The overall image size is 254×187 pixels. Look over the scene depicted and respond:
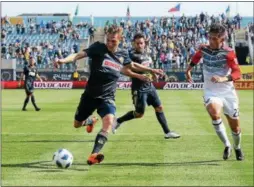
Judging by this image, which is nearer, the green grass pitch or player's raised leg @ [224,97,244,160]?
the green grass pitch

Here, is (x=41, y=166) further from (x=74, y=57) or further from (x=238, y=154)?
(x=238, y=154)

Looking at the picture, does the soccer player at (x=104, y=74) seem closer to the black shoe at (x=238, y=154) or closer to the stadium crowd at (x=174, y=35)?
the black shoe at (x=238, y=154)

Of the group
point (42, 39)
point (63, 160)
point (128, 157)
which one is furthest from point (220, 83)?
point (42, 39)

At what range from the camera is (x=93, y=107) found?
12531 millimetres

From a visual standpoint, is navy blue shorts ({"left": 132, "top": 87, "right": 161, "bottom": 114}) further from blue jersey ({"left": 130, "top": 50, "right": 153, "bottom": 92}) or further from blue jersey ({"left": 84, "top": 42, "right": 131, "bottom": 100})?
blue jersey ({"left": 84, "top": 42, "right": 131, "bottom": 100})

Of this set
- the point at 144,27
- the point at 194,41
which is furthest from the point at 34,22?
the point at 194,41

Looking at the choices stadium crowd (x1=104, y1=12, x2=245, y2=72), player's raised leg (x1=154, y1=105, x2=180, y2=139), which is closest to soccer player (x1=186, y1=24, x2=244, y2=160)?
player's raised leg (x1=154, y1=105, x2=180, y2=139)

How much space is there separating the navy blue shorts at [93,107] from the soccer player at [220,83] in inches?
74.6

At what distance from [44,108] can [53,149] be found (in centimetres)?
1550

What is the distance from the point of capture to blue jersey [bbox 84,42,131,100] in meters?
12.1


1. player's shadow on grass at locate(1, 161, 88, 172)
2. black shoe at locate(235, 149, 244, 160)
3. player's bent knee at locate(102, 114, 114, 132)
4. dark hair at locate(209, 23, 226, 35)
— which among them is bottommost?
black shoe at locate(235, 149, 244, 160)

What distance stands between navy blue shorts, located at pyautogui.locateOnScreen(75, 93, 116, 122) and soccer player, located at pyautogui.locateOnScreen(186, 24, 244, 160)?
74.6 inches

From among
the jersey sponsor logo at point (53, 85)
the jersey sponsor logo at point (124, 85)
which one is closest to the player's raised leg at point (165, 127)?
the jersey sponsor logo at point (124, 85)

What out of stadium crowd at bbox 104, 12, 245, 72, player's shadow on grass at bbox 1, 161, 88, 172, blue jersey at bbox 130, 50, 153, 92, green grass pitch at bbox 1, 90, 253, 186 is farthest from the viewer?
stadium crowd at bbox 104, 12, 245, 72
